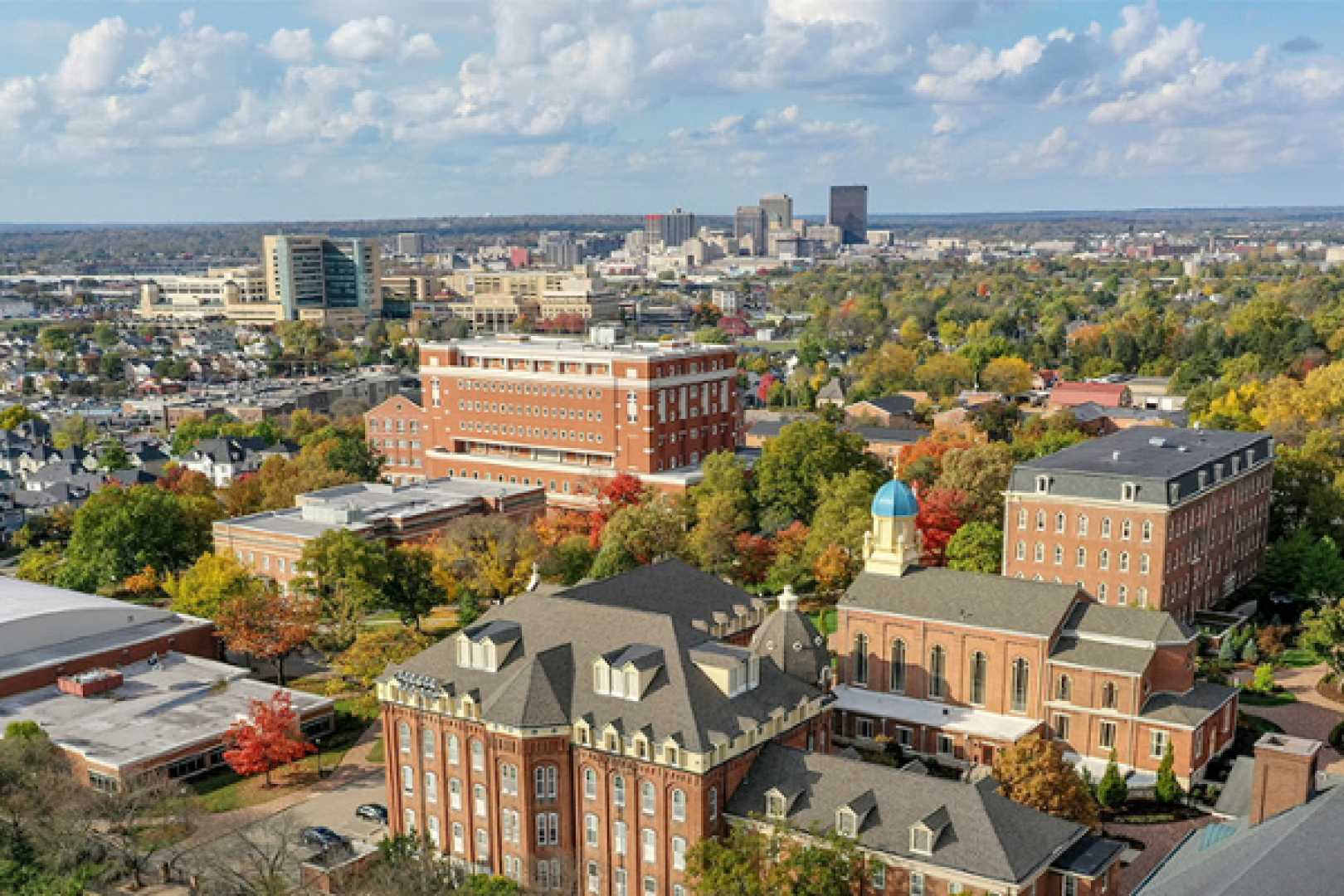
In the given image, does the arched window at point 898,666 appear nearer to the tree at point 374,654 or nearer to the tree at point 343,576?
the tree at point 374,654

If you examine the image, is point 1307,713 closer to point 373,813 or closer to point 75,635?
point 373,813


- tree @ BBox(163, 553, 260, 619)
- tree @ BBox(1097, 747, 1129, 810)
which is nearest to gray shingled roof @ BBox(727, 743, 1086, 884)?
tree @ BBox(1097, 747, 1129, 810)

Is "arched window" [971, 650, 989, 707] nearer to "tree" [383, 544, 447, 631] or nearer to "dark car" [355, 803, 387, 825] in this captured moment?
"dark car" [355, 803, 387, 825]

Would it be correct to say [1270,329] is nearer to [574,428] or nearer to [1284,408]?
[1284,408]

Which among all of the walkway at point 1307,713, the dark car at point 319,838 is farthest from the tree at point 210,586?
the walkway at point 1307,713

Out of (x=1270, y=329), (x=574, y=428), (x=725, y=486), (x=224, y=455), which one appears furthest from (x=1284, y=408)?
(x=224, y=455)
